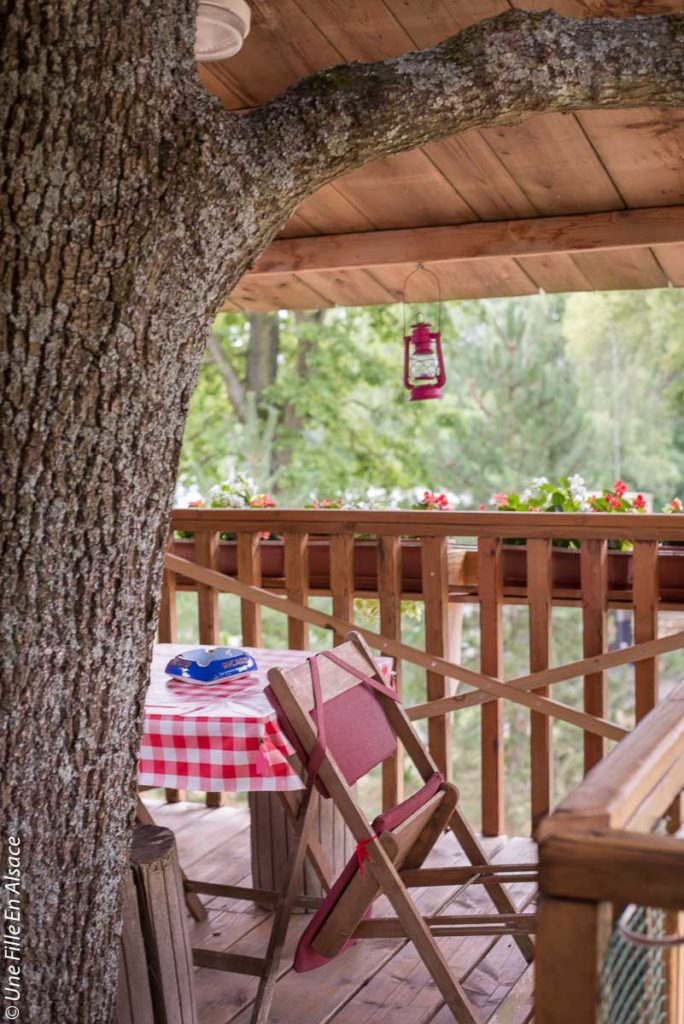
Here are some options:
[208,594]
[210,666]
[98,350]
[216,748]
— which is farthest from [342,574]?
[98,350]

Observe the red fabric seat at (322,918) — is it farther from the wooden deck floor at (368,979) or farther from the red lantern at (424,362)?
the red lantern at (424,362)

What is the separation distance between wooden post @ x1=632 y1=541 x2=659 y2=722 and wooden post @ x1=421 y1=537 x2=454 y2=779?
690 millimetres

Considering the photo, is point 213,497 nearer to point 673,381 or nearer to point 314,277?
point 314,277

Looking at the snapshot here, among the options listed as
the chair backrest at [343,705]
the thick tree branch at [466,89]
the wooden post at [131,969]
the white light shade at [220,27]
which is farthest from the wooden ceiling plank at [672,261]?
the wooden post at [131,969]

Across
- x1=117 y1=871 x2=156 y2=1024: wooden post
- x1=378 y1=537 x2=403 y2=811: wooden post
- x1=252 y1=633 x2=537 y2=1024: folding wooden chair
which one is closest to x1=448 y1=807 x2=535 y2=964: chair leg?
x1=252 y1=633 x2=537 y2=1024: folding wooden chair

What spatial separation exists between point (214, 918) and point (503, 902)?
0.99m

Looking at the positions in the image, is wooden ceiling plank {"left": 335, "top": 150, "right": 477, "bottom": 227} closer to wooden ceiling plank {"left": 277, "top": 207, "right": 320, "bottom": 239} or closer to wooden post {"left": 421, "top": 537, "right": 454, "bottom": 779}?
wooden ceiling plank {"left": 277, "top": 207, "right": 320, "bottom": 239}

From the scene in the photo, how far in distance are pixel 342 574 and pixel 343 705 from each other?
1541mm

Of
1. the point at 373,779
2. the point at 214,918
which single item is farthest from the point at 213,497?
the point at 373,779

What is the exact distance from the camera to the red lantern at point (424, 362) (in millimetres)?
5039

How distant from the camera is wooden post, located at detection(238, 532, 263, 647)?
456 cm

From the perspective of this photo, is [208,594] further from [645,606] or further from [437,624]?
[645,606]

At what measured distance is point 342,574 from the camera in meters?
4.38

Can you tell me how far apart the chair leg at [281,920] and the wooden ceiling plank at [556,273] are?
280cm
